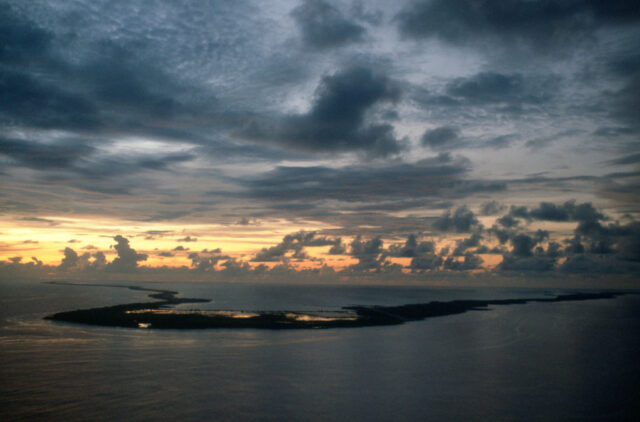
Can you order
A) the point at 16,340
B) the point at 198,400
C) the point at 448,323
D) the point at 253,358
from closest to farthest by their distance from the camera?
the point at 198,400, the point at 253,358, the point at 16,340, the point at 448,323

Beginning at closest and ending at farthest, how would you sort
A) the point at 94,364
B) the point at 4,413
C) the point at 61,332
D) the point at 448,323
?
the point at 4,413 → the point at 94,364 → the point at 61,332 → the point at 448,323

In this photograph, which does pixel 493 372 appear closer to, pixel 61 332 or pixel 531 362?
pixel 531 362

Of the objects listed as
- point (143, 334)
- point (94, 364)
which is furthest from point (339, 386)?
point (143, 334)

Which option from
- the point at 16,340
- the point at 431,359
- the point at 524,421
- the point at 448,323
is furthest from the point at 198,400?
the point at 448,323

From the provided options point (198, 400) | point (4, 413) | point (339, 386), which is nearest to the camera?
point (4, 413)

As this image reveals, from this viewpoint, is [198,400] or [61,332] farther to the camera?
[61,332]

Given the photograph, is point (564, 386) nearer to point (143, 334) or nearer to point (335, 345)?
point (335, 345)
